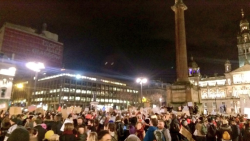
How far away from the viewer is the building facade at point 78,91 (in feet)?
285

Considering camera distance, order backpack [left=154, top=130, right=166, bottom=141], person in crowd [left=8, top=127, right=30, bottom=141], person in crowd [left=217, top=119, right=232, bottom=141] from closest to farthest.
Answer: person in crowd [left=8, top=127, right=30, bottom=141], backpack [left=154, top=130, right=166, bottom=141], person in crowd [left=217, top=119, right=232, bottom=141]

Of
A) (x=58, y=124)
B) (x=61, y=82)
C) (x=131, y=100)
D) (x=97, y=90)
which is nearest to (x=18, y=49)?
(x=61, y=82)

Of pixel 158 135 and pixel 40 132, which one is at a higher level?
pixel 158 135

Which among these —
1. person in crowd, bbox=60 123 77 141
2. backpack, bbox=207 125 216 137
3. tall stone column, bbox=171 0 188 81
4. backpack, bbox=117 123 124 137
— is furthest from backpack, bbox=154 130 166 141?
tall stone column, bbox=171 0 188 81

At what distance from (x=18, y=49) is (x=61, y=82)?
26630 millimetres

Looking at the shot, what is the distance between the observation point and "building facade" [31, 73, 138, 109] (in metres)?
87.0

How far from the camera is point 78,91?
91.2m

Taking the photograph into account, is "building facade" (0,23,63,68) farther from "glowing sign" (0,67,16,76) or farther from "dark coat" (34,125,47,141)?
"dark coat" (34,125,47,141)

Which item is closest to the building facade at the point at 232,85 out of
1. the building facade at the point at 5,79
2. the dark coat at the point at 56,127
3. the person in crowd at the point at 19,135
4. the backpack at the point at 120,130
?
the building facade at the point at 5,79

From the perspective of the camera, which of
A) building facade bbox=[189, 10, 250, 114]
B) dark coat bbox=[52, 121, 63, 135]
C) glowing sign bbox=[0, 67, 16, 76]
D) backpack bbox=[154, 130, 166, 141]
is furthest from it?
building facade bbox=[189, 10, 250, 114]

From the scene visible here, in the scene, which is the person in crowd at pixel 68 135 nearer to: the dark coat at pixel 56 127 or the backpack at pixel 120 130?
the dark coat at pixel 56 127

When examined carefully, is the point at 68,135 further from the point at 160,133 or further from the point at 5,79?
the point at 5,79

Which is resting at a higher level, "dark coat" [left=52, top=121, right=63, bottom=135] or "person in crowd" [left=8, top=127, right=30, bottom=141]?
"person in crowd" [left=8, top=127, right=30, bottom=141]

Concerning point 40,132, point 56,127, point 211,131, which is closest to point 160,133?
point 40,132
